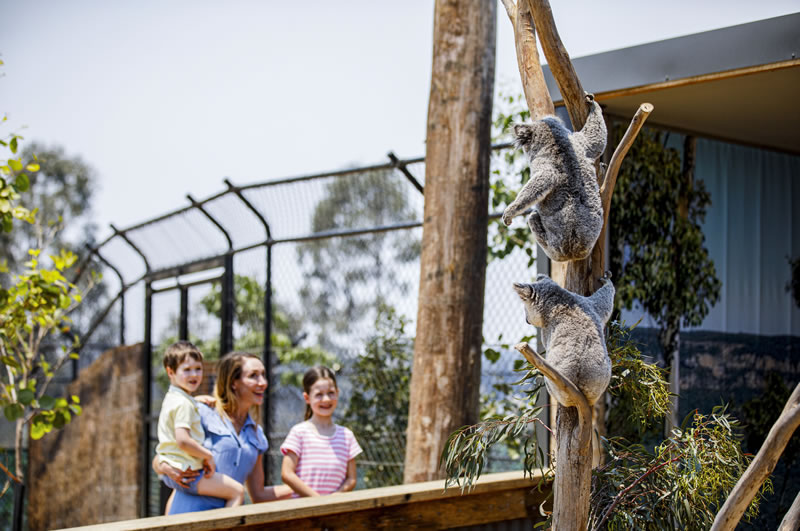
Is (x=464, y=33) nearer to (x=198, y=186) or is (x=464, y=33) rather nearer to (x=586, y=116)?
(x=586, y=116)

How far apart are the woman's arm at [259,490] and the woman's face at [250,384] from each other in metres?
0.28

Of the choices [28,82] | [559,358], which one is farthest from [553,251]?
[28,82]

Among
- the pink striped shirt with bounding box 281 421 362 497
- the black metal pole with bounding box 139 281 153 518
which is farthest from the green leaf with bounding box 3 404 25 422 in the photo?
the black metal pole with bounding box 139 281 153 518

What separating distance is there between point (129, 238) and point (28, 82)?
86.1ft

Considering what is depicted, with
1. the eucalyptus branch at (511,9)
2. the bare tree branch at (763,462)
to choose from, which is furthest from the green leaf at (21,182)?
the bare tree branch at (763,462)

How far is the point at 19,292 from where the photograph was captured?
471cm

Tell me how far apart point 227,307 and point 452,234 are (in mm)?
2524

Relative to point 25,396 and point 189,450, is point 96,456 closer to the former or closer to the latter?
point 25,396

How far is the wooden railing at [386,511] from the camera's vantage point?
8.50 ft

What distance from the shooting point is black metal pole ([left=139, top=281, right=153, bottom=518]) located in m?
6.96

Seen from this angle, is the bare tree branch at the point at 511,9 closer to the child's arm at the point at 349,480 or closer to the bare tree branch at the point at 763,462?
the bare tree branch at the point at 763,462

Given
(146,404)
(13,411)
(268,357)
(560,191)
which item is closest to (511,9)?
(560,191)

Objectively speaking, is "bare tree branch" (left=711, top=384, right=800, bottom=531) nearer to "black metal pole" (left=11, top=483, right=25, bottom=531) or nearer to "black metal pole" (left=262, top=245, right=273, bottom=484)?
"black metal pole" (left=262, top=245, right=273, bottom=484)

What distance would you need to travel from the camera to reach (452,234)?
4113 mm
